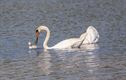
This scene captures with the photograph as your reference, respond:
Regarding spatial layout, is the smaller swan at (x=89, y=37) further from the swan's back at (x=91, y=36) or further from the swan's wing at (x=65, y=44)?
the swan's wing at (x=65, y=44)

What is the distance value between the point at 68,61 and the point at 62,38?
217 inches

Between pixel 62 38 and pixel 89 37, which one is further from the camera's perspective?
pixel 62 38

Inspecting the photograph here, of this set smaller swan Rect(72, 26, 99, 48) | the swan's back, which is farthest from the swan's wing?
the swan's back

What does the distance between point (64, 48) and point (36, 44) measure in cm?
118

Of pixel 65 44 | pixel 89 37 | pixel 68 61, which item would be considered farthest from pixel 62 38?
pixel 68 61

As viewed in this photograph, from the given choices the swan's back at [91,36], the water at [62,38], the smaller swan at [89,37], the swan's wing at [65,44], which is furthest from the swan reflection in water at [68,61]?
the swan's back at [91,36]

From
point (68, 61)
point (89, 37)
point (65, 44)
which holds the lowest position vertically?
point (68, 61)

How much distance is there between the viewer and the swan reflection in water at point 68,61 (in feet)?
55.7

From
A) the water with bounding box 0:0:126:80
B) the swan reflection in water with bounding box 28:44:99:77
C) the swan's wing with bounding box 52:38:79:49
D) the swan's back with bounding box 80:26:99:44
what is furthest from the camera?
the swan's back with bounding box 80:26:99:44

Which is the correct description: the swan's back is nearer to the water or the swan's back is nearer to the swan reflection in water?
the water

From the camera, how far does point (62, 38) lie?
79.1ft

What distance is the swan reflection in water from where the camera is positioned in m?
17.0

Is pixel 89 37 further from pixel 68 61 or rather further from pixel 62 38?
pixel 68 61

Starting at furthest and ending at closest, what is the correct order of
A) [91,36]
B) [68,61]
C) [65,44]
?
[91,36] → [65,44] → [68,61]
